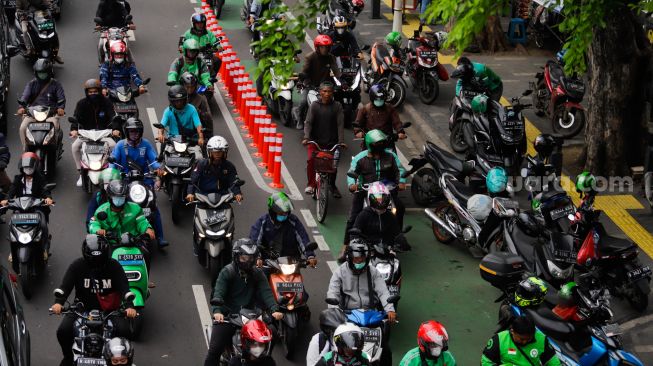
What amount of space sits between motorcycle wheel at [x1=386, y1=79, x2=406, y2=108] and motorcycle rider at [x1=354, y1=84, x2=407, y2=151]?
155 inches

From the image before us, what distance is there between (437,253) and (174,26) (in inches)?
509

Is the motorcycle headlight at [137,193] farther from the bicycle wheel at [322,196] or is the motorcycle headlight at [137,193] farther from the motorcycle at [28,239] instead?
the bicycle wheel at [322,196]

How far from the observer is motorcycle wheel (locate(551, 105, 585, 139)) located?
22.1m

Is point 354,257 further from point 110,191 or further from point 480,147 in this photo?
point 480,147

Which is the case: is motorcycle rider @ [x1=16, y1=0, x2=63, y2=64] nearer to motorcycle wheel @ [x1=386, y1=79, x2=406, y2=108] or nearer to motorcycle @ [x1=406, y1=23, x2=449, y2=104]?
motorcycle wheel @ [x1=386, y1=79, x2=406, y2=108]

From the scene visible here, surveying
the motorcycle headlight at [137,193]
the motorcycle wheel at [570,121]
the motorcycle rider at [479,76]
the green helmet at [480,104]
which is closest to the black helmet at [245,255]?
the motorcycle headlight at [137,193]

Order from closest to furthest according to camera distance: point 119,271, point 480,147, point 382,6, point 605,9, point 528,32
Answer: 1. point 119,271
2. point 605,9
3. point 480,147
4. point 528,32
5. point 382,6

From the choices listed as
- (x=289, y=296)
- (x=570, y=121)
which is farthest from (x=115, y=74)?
(x=289, y=296)

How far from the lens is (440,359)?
1202cm

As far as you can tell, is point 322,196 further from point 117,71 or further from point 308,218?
point 117,71

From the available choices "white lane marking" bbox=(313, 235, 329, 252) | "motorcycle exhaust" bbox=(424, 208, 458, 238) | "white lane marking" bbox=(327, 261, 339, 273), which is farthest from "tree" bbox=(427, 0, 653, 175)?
"white lane marking" bbox=(327, 261, 339, 273)

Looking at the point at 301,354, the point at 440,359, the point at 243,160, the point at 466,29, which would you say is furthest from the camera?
the point at 243,160

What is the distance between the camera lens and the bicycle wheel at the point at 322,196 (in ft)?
60.0

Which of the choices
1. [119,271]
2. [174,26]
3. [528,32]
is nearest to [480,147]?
[119,271]
